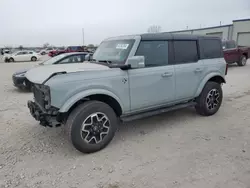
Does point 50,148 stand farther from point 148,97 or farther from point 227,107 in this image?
point 227,107

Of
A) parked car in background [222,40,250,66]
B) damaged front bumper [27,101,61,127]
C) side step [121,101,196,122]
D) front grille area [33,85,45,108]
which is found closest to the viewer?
damaged front bumper [27,101,61,127]

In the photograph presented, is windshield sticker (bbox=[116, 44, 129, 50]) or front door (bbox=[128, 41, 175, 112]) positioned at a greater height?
windshield sticker (bbox=[116, 44, 129, 50])

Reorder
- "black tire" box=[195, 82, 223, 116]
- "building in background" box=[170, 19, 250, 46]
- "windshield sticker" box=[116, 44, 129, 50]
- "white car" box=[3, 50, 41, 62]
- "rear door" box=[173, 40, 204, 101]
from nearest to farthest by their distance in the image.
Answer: "windshield sticker" box=[116, 44, 129, 50] → "rear door" box=[173, 40, 204, 101] → "black tire" box=[195, 82, 223, 116] → "building in background" box=[170, 19, 250, 46] → "white car" box=[3, 50, 41, 62]

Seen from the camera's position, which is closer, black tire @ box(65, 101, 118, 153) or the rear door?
black tire @ box(65, 101, 118, 153)

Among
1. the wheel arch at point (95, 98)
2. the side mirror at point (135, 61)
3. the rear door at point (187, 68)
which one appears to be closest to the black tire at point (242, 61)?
the rear door at point (187, 68)

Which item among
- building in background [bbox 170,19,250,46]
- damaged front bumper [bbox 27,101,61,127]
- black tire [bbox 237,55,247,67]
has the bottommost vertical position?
damaged front bumper [bbox 27,101,61,127]

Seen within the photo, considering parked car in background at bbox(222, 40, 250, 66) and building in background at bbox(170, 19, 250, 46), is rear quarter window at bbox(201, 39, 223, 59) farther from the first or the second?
building in background at bbox(170, 19, 250, 46)

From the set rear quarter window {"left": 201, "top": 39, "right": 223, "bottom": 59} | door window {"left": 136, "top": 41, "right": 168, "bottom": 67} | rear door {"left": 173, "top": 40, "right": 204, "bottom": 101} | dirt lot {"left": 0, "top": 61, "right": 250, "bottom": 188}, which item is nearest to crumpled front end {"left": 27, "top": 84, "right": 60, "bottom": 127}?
dirt lot {"left": 0, "top": 61, "right": 250, "bottom": 188}

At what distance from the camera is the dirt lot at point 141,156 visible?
108 inches

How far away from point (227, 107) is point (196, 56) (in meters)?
1.93

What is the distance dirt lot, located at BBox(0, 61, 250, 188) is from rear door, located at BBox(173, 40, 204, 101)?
724 millimetres

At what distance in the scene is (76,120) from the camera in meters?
3.22

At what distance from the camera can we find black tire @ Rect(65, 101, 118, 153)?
3.23 m

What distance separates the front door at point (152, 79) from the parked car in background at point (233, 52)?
36.7ft
